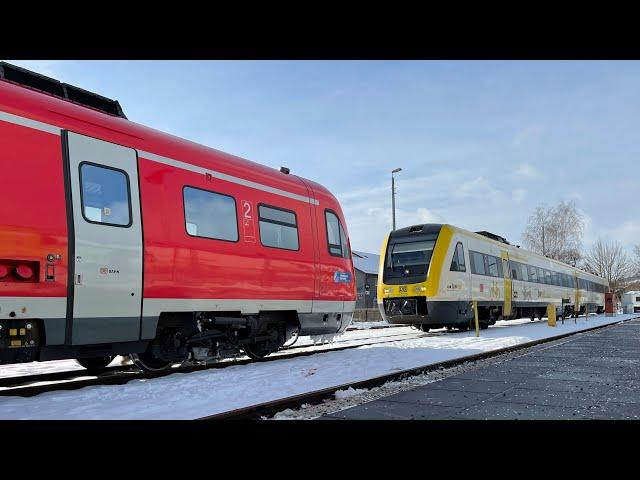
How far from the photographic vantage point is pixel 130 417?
541cm

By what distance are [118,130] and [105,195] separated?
40.0 inches

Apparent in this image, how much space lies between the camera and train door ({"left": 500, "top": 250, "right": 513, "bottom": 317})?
72.7 feet

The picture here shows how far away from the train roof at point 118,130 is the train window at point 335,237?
1.62 meters

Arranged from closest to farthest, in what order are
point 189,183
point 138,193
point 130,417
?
point 130,417 < point 138,193 < point 189,183

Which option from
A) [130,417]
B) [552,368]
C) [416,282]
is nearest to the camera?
[130,417]

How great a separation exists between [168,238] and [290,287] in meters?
3.08

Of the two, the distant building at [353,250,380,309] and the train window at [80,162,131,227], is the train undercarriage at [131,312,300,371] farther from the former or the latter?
the distant building at [353,250,380,309]

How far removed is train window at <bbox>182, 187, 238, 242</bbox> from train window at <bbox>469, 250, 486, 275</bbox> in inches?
457

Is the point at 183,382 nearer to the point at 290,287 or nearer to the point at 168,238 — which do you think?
the point at 168,238

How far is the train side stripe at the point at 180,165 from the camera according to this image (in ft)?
20.7

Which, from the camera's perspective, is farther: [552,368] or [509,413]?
[552,368]

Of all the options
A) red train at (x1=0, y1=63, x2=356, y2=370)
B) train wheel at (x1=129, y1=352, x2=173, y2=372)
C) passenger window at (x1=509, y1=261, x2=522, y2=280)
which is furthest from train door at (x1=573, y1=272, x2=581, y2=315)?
train wheel at (x1=129, y1=352, x2=173, y2=372)
